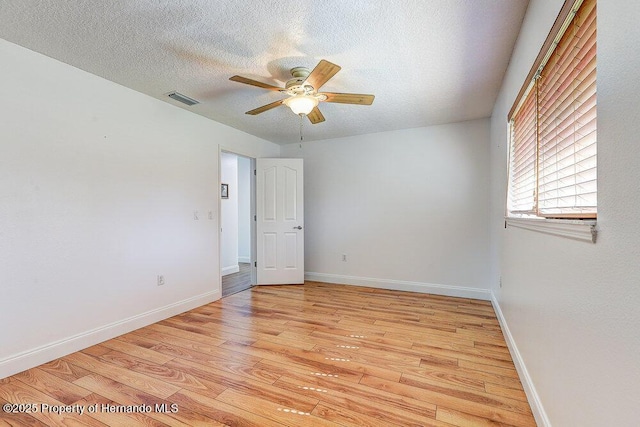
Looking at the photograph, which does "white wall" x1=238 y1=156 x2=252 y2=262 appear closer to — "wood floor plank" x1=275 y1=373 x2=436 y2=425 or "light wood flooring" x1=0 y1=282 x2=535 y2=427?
"light wood flooring" x1=0 y1=282 x2=535 y2=427

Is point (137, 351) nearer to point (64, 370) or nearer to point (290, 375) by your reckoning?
point (64, 370)

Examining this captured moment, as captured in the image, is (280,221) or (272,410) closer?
(272,410)

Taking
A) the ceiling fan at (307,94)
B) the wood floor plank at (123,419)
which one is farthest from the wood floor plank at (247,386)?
the ceiling fan at (307,94)

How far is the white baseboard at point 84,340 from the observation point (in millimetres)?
2037

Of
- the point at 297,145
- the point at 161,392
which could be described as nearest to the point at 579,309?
the point at 161,392

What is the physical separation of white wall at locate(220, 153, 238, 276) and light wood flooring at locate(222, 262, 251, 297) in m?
0.20

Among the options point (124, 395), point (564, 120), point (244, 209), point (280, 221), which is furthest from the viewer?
point (244, 209)

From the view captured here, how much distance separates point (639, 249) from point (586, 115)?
0.59 metres

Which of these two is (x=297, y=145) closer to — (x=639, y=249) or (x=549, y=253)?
(x=549, y=253)

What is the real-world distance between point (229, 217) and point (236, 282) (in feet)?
4.88

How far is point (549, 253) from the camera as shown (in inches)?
54.2

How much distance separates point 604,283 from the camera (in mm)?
866

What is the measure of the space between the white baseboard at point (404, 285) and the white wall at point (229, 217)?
1.64m

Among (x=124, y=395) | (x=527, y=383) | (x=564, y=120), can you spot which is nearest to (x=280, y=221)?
(x=124, y=395)
